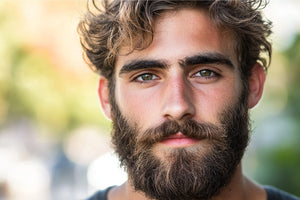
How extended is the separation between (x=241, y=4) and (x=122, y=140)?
1178 millimetres

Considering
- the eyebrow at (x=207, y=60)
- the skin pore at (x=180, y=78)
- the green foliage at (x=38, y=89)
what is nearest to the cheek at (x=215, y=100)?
the skin pore at (x=180, y=78)

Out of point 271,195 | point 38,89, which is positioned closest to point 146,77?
point 271,195

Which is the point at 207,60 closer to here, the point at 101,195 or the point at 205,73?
the point at 205,73

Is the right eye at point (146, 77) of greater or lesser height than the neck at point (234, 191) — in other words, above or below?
above

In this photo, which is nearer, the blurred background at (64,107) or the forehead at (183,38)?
the forehead at (183,38)

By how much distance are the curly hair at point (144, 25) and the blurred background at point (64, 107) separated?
2.77m

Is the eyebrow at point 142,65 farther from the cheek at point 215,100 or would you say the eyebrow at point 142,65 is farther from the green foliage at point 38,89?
the green foliage at point 38,89

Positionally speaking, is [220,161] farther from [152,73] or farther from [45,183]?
[45,183]

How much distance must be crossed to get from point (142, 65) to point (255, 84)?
943mm

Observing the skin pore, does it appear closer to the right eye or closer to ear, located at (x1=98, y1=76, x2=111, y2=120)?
the right eye

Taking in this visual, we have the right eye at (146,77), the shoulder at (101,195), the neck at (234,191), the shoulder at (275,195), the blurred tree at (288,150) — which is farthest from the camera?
the blurred tree at (288,150)

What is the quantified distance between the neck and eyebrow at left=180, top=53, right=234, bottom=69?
2.43 feet

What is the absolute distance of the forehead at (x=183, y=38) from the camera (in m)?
3.32

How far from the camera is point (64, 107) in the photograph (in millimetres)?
12086
